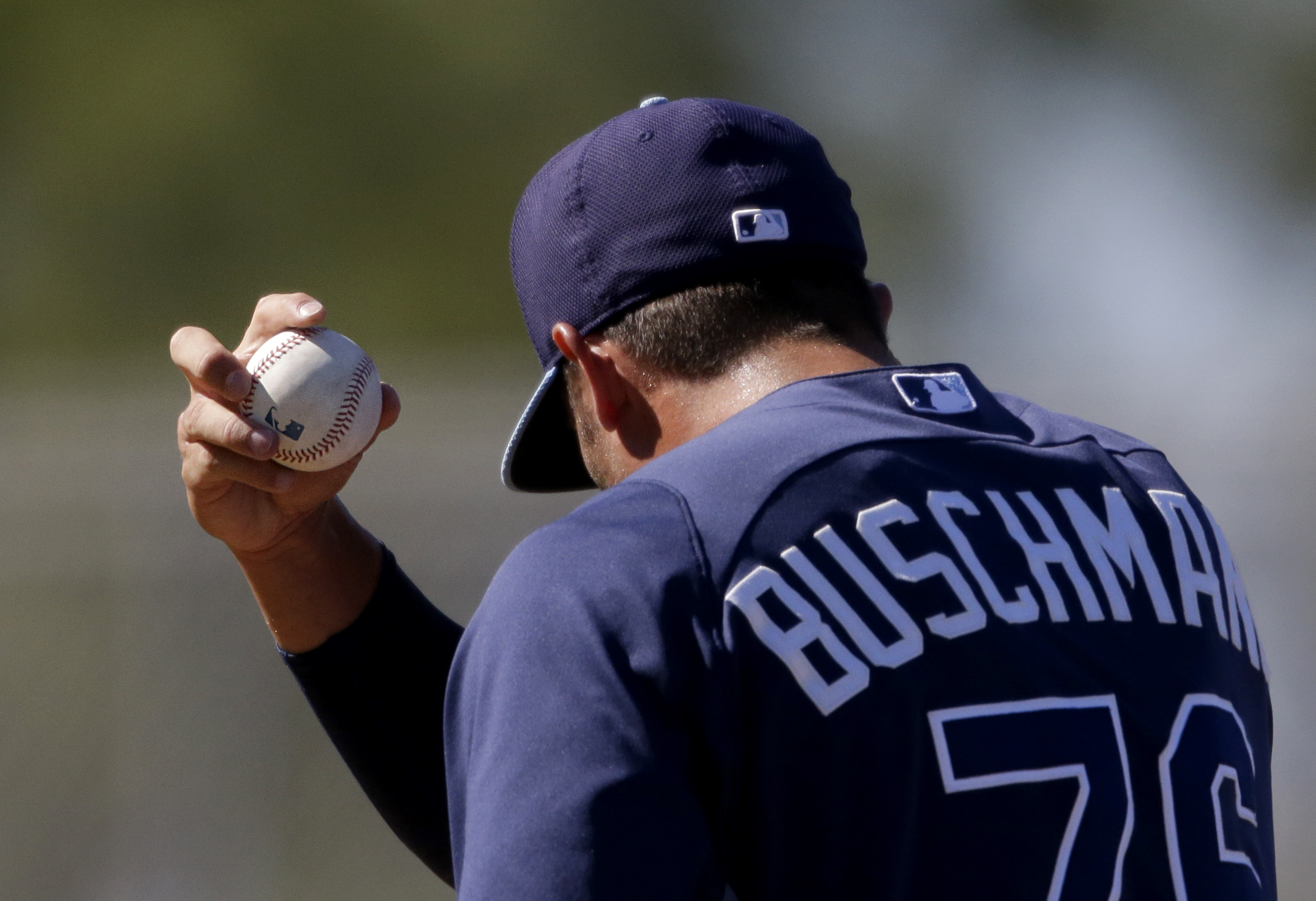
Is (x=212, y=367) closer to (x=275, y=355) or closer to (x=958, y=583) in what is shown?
(x=275, y=355)

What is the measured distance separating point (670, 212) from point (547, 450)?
0.52 m

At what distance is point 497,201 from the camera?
1677 centimetres

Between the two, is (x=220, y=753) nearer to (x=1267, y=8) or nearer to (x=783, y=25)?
(x=783, y=25)

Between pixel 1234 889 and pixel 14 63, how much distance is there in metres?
18.2

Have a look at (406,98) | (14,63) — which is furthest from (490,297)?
(14,63)

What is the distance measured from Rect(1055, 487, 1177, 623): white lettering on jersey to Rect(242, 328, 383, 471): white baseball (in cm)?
110

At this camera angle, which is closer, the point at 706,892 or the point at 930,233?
the point at 706,892

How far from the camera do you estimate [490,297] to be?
16.5 metres

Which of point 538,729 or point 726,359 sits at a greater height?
point 726,359

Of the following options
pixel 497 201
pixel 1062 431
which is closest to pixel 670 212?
pixel 1062 431

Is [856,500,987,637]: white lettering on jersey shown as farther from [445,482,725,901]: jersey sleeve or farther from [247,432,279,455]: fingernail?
[247,432,279,455]: fingernail

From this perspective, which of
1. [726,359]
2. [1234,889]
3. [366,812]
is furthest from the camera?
[366,812]

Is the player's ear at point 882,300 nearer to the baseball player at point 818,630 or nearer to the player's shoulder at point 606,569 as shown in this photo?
the baseball player at point 818,630

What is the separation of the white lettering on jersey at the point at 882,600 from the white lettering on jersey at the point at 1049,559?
0.15 m
